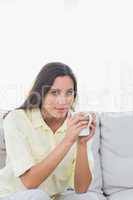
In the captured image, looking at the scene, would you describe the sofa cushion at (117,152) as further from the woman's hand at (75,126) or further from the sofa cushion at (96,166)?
the woman's hand at (75,126)

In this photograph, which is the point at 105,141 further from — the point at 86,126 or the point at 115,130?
the point at 86,126

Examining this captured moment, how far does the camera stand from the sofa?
6.45 feet

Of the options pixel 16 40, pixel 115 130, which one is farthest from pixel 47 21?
pixel 115 130

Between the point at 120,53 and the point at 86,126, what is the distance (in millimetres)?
1187

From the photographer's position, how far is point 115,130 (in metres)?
2.03

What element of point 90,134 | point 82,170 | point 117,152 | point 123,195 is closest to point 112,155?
point 117,152

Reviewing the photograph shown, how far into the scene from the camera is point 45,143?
147 centimetres

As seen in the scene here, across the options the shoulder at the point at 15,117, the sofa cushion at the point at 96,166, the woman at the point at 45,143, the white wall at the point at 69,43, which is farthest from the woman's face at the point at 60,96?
the white wall at the point at 69,43

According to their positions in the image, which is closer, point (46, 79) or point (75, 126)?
point (75, 126)

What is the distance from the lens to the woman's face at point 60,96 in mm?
1439

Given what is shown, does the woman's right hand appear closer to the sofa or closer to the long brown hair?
the long brown hair

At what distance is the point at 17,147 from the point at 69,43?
115 centimetres

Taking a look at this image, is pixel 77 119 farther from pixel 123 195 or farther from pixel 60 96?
pixel 123 195

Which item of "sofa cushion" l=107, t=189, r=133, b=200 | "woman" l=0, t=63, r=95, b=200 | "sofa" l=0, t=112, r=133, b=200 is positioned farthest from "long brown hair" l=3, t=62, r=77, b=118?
"sofa cushion" l=107, t=189, r=133, b=200
